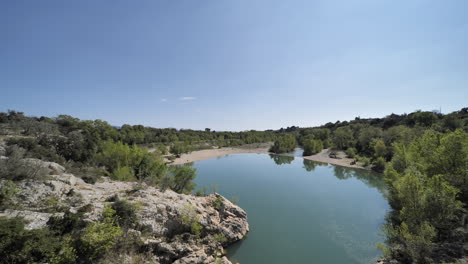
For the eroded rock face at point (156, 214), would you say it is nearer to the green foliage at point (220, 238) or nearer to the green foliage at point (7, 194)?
the green foliage at point (220, 238)

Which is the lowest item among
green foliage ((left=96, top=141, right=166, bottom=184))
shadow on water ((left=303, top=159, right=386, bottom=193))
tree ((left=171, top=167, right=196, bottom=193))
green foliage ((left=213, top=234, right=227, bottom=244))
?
shadow on water ((left=303, top=159, right=386, bottom=193))

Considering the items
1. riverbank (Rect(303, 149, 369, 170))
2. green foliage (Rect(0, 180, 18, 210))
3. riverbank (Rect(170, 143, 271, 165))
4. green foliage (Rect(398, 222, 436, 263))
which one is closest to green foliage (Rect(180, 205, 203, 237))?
green foliage (Rect(0, 180, 18, 210))

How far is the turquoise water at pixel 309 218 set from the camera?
42.1 ft

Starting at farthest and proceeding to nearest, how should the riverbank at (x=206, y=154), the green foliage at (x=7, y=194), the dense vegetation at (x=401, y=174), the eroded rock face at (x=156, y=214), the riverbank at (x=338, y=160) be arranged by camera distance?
1. the riverbank at (x=206, y=154)
2. the riverbank at (x=338, y=160)
3. the dense vegetation at (x=401, y=174)
4. the eroded rock face at (x=156, y=214)
5. the green foliage at (x=7, y=194)

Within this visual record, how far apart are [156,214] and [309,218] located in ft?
50.4

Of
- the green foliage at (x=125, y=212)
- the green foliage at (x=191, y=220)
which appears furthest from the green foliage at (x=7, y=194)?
the green foliage at (x=191, y=220)

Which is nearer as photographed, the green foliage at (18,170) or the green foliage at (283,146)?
the green foliage at (18,170)

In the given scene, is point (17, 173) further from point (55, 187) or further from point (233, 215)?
point (233, 215)

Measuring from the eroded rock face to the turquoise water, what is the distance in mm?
1903

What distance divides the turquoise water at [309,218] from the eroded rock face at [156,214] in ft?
6.24

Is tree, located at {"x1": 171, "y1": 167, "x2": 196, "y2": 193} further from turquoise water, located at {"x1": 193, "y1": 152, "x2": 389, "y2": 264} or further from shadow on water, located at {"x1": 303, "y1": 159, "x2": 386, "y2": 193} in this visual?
shadow on water, located at {"x1": 303, "y1": 159, "x2": 386, "y2": 193}

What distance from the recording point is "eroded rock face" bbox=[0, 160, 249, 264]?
9.19 meters

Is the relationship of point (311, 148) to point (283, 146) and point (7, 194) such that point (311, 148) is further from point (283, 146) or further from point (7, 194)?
point (7, 194)

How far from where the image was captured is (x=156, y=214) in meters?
11.4
